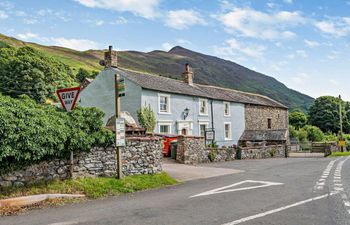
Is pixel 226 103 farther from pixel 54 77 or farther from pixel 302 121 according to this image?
pixel 302 121

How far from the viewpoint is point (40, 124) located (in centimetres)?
930

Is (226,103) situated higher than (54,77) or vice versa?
(54,77)

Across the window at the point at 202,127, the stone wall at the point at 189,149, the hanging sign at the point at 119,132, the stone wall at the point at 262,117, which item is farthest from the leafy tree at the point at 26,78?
the hanging sign at the point at 119,132

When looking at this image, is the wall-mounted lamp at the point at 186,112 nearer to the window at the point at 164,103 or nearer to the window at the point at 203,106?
the window at the point at 164,103

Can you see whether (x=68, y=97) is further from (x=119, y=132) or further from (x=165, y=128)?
(x=165, y=128)

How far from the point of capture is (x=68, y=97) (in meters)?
10.5

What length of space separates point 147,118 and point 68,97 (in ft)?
49.6

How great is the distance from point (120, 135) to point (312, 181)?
755 cm

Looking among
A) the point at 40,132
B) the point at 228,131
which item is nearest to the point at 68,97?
the point at 40,132

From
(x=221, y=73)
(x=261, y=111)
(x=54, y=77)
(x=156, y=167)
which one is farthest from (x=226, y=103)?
(x=221, y=73)

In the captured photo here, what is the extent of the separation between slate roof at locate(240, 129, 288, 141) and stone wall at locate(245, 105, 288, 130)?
1187 mm

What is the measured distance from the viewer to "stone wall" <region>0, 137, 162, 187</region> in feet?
31.0

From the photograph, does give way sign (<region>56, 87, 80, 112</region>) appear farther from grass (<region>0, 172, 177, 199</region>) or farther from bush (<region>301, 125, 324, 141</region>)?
bush (<region>301, 125, 324, 141</region>)

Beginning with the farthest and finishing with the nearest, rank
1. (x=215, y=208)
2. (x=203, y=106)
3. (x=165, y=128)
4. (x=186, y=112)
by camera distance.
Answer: (x=203, y=106), (x=186, y=112), (x=165, y=128), (x=215, y=208)
